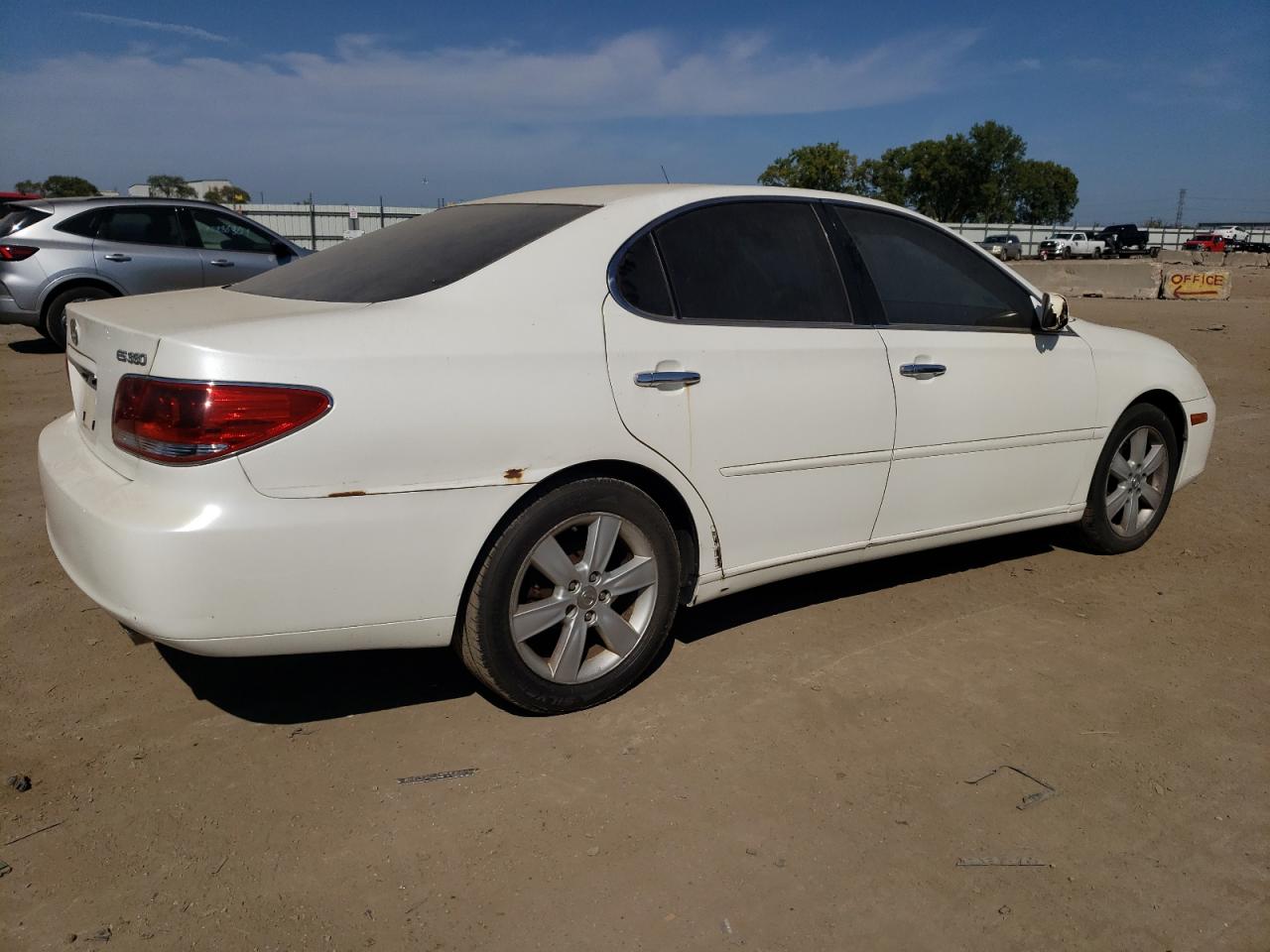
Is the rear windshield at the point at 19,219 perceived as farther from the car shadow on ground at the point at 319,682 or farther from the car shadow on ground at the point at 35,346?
the car shadow on ground at the point at 319,682

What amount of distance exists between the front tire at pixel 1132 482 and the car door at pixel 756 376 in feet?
5.03

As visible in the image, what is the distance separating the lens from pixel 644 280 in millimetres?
3262

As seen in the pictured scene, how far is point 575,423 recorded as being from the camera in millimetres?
2965

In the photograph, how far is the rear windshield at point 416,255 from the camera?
3.11 meters

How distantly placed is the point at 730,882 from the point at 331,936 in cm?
92

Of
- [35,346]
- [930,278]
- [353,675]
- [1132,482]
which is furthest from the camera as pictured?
[35,346]

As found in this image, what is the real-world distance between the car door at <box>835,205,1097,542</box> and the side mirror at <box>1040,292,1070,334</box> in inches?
1.9

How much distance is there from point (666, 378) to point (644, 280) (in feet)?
1.14

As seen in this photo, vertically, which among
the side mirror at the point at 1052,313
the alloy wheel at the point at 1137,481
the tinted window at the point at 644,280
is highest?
the tinted window at the point at 644,280

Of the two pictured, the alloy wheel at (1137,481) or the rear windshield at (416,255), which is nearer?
the rear windshield at (416,255)

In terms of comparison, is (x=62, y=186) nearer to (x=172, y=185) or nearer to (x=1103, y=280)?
(x=172, y=185)

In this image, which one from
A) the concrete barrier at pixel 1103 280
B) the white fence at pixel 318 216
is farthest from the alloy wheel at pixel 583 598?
the white fence at pixel 318 216

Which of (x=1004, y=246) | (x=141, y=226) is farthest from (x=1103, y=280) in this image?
(x=1004, y=246)

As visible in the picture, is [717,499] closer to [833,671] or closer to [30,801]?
[833,671]
